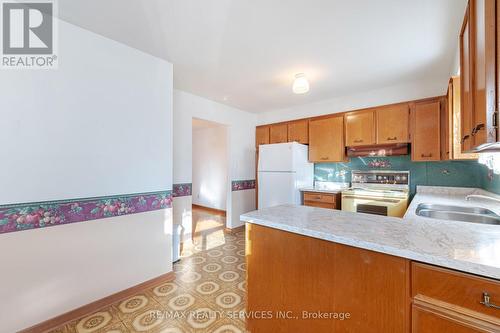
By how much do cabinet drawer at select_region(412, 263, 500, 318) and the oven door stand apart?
6.95ft

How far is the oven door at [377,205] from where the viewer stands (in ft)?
8.66

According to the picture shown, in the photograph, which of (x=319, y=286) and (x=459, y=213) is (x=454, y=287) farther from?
(x=459, y=213)

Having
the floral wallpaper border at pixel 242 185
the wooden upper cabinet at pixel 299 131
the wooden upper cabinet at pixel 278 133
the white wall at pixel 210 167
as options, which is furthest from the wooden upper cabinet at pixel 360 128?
the white wall at pixel 210 167

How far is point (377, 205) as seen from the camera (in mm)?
2725

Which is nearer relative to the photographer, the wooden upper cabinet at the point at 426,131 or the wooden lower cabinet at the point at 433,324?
the wooden lower cabinet at the point at 433,324

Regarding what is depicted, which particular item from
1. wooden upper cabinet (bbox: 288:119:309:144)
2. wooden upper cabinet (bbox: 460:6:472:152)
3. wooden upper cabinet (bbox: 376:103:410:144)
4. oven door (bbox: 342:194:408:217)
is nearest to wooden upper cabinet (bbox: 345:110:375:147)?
wooden upper cabinet (bbox: 376:103:410:144)

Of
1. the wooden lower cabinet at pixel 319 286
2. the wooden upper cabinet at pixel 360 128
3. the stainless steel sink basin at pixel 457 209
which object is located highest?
the wooden upper cabinet at pixel 360 128

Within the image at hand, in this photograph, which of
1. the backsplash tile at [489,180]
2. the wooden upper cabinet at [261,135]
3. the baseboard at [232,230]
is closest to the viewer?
the backsplash tile at [489,180]

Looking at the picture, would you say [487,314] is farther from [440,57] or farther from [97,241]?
[440,57]

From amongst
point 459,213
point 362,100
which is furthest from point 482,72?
point 362,100

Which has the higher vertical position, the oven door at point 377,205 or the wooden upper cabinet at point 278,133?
the wooden upper cabinet at point 278,133

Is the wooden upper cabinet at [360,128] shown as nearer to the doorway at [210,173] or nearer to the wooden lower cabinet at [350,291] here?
the wooden lower cabinet at [350,291]

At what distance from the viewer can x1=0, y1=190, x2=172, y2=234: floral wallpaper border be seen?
1.49 metres

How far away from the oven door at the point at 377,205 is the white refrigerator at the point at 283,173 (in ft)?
2.57
